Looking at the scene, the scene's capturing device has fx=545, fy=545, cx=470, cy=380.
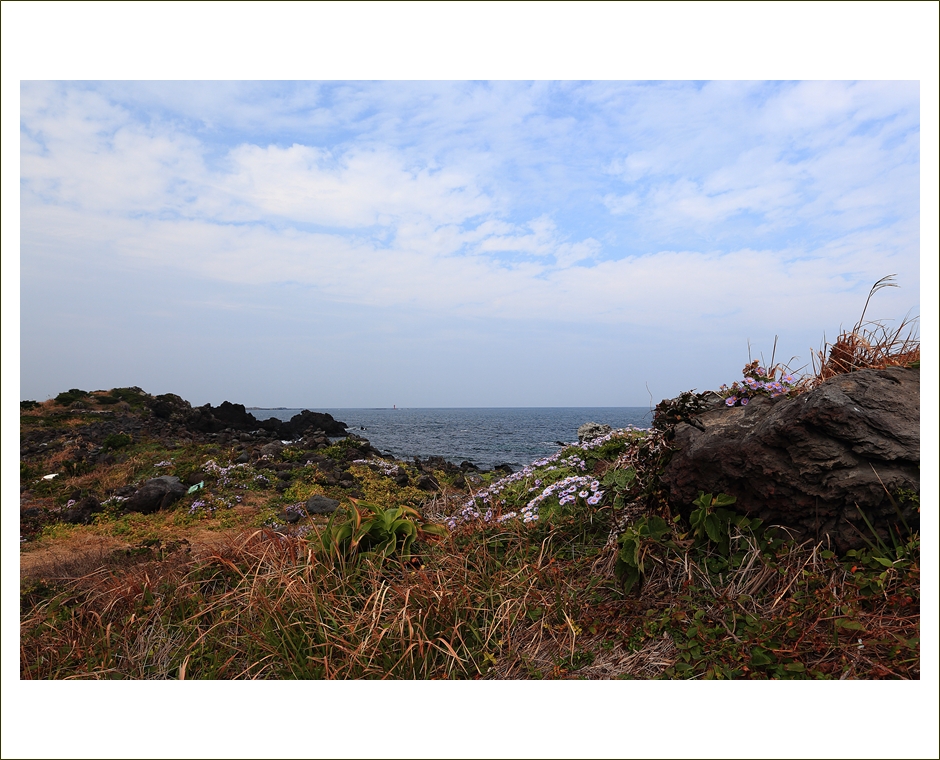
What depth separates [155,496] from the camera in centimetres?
799

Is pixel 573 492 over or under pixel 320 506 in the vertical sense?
over

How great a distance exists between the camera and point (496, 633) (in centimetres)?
289

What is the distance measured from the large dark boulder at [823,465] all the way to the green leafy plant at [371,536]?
6.06ft

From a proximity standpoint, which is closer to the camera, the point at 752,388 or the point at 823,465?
the point at 823,465

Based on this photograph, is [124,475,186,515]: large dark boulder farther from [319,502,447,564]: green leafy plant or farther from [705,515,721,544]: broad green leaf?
[705,515,721,544]: broad green leaf

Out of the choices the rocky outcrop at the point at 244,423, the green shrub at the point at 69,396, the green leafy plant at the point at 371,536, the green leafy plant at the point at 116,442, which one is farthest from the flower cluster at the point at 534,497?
the green shrub at the point at 69,396

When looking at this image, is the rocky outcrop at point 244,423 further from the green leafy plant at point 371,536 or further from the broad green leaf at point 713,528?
the broad green leaf at point 713,528

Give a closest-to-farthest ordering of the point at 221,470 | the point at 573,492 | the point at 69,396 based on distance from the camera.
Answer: the point at 573,492
the point at 221,470
the point at 69,396

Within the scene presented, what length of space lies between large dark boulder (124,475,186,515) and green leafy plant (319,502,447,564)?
5.50 meters

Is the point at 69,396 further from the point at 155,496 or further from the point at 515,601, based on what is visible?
the point at 515,601

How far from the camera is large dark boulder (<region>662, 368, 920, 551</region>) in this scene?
117 inches

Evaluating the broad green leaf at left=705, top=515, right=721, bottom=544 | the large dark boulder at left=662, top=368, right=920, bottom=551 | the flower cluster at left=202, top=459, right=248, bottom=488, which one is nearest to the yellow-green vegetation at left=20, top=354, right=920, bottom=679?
the broad green leaf at left=705, top=515, right=721, bottom=544

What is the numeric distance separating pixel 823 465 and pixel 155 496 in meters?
8.33

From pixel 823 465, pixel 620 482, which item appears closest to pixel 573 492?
pixel 620 482
